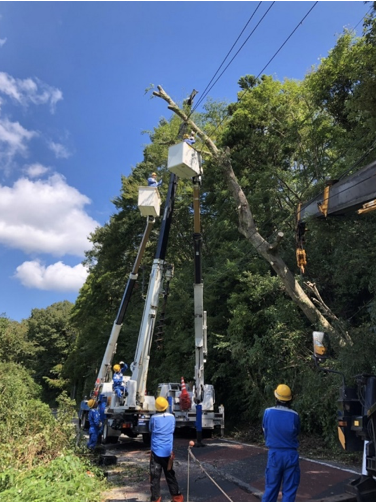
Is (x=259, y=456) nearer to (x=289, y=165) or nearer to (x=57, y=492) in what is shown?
(x=57, y=492)

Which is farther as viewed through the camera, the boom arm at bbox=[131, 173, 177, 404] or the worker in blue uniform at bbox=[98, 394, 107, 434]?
the worker in blue uniform at bbox=[98, 394, 107, 434]

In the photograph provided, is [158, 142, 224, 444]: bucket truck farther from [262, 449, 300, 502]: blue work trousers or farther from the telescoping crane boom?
[262, 449, 300, 502]: blue work trousers

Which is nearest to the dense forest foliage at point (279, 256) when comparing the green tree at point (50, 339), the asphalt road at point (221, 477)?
the asphalt road at point (221, 477)

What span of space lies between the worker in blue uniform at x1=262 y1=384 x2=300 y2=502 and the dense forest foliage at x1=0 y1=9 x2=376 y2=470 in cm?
302

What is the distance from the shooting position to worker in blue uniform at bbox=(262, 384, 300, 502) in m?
4.44

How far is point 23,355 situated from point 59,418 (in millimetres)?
22724

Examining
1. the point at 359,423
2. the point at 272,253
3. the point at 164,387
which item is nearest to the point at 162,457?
the point at 359,423

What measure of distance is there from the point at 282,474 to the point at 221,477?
2.97m

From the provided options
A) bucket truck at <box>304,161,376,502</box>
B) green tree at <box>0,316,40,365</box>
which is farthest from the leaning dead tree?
green tree at <box>0,316,40,365</box>

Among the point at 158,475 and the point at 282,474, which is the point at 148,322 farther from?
the point at 282,474

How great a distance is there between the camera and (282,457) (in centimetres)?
449

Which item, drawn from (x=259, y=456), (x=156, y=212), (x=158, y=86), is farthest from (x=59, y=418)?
(x=158, y=86)

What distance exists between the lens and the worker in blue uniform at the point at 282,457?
4441 millimetres

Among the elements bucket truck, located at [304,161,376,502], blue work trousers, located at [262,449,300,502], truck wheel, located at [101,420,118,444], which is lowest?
truck wheel, located at [101,420,118,444]
